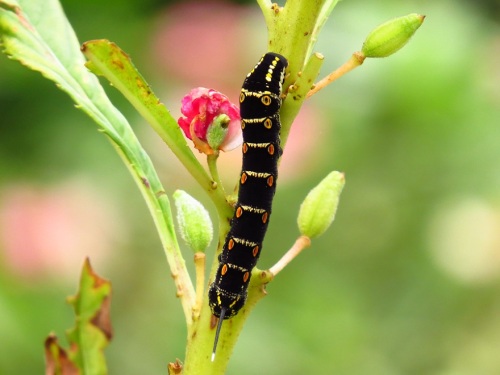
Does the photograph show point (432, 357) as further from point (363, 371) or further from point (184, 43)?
point (184, 43)

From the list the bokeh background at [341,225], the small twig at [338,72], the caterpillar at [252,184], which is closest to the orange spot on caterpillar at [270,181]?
the caterpillar at [252,184]

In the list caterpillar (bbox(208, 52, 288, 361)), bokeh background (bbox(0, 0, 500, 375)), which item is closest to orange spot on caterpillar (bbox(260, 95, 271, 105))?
caterpillar (bbox(208, 52, 288, 361))

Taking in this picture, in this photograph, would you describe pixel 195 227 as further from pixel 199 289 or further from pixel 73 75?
pixel 73 75

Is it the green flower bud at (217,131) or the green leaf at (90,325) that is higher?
the green flower bud at (217,131)

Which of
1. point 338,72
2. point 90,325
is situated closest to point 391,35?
point 338,72

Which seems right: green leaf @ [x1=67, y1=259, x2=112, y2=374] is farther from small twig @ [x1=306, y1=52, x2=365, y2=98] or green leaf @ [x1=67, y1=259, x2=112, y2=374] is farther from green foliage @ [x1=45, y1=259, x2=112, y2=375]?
small twig @ [x1=306, y1=52, x2=365, y2=98]

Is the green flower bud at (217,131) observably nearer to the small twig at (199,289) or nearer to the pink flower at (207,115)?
the pink flower at (207,115)

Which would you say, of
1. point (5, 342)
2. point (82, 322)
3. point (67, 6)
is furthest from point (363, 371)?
point (67, 6)

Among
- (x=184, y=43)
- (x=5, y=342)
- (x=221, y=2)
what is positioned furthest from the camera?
(x=221, y=2)
